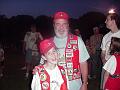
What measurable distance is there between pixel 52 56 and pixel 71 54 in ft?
1.47

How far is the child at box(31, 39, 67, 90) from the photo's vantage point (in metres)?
4.73

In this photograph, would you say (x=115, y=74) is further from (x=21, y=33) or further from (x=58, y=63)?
(x=21, y=33)

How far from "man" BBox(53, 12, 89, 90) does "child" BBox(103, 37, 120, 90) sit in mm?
792

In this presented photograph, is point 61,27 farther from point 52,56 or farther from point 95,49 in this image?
point 95,49

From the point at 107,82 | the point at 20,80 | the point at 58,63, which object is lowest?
the point at 20,80

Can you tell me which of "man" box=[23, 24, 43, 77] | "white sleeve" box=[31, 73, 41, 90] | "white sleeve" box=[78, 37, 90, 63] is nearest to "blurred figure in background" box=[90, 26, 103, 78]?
"man" box=[23, 24, 43, 77]

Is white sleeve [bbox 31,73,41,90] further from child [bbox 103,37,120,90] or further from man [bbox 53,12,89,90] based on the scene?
child [bbox 103,37,120,90]

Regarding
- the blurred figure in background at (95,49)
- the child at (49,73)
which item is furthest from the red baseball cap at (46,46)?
the blurred figure in background at (95,49)

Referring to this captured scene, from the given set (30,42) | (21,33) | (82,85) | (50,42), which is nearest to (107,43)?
(82,85)

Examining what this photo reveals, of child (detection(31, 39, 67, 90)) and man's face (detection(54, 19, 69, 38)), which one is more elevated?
man's face (detection(54, 19, 69, 38))

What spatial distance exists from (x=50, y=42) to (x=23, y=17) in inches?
1877

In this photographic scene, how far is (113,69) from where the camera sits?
5.88 metres

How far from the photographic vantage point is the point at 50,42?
485 centimetres

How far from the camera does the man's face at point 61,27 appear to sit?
502 centimetres
